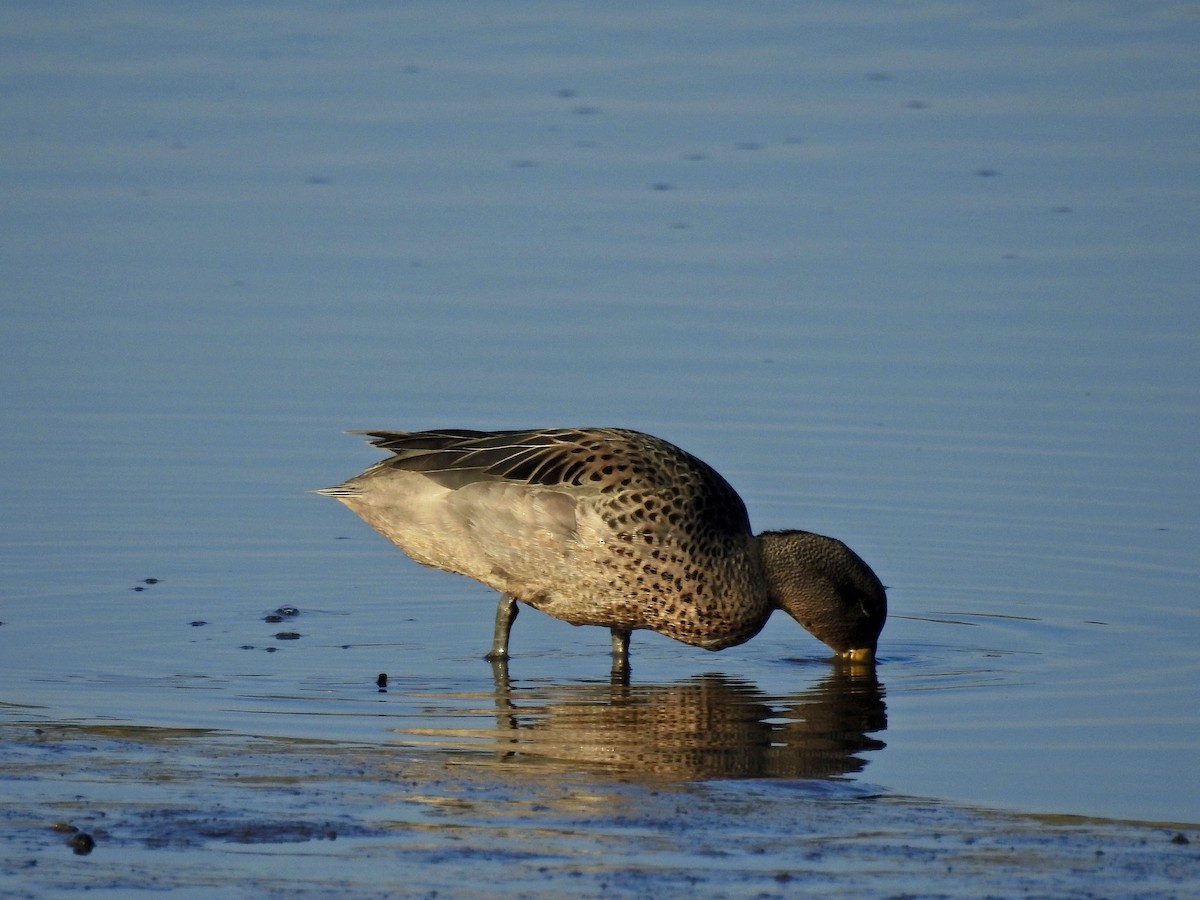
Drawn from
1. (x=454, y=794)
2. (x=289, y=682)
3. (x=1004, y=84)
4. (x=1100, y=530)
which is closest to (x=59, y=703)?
(x=289, y=682)

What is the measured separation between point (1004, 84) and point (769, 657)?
10074mm

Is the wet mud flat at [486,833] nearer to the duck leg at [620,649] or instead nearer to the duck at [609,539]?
the duck at [609,539]

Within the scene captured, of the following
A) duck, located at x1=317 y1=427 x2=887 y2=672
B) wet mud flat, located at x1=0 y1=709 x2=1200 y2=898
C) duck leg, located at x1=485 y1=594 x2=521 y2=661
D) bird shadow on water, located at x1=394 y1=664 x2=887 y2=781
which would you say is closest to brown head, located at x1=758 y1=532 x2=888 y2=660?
duck, located at x1=317 y1=427 x2=887 y2=672

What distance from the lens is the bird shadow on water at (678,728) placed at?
7.11 metres

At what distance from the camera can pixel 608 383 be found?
12.0 m

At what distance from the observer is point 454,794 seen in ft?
21.0

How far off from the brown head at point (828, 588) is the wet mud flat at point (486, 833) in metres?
1.89

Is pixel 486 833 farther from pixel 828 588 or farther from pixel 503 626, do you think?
pixel 828 588

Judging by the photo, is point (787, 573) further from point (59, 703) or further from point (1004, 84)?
point (1004, 84)

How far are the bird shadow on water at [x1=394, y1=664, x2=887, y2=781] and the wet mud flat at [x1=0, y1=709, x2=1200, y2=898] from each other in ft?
0.64

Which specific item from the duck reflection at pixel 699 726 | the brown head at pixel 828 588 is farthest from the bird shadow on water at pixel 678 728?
the brown head at pixel 828 588

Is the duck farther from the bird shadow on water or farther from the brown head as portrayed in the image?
the bird shadow on water

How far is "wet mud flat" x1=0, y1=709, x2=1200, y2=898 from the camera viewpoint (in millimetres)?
5570

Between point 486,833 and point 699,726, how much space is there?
6.16 ft
